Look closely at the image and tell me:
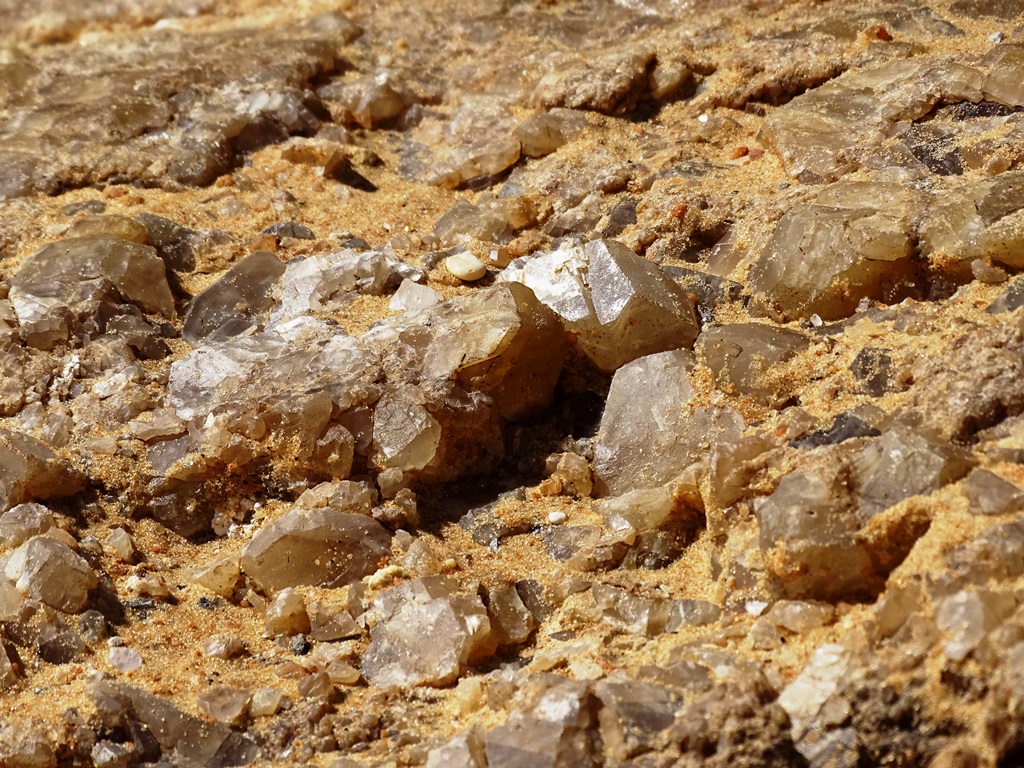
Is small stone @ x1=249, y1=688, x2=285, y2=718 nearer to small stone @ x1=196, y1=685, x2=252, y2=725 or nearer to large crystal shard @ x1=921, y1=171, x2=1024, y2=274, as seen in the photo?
small stone @ x1=196, y1=685, x2=252, y2=725

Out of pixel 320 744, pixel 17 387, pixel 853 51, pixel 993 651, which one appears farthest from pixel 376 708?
pixel 853 51

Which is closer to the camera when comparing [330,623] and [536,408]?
[330,623]

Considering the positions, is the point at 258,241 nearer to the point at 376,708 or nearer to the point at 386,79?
the point at 386,79

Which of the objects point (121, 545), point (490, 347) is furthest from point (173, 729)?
point (490, 347)

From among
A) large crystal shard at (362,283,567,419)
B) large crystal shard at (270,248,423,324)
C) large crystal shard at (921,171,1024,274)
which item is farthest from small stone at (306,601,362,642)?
large crystal shard at (921,171,1024,274)

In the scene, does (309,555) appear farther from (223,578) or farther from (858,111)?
(858,111)

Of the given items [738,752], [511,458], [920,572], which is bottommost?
[511,458]
